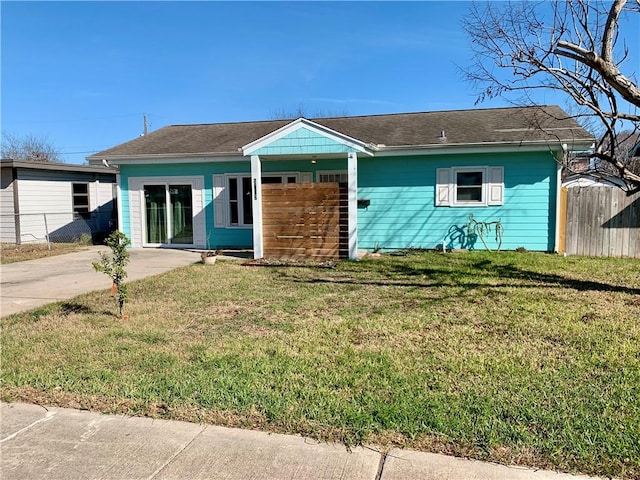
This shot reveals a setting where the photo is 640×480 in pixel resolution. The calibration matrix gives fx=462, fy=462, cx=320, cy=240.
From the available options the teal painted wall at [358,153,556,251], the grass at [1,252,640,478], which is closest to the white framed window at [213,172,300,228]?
the teal painted wall at [358,153,556,251]

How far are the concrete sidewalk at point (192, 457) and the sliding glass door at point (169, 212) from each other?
11315 millimetres

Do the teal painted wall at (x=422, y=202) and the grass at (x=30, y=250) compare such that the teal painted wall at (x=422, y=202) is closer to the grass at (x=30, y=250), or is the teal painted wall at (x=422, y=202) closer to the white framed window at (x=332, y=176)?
the white framed window at (x=332, y=176)

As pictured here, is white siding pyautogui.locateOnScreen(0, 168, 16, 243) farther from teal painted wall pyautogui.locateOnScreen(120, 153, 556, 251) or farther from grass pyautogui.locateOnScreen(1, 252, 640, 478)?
grass pyautogui.locateOnScreen(1, 252, 640, 478)

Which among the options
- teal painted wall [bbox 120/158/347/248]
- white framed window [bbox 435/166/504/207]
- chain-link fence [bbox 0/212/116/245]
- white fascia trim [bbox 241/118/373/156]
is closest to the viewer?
white fascia trim [bbox 241/118/373/156]

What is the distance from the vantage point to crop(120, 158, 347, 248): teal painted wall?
45.0ft

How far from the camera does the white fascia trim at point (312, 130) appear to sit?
11094 millimetres

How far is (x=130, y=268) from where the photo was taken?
10.5 metres

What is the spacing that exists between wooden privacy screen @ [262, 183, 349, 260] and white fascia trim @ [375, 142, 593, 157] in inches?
80.9

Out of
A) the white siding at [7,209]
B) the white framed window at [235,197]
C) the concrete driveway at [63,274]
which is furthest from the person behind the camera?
the white siding at [7,209]

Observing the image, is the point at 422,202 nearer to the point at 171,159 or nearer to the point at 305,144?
the point at 305,144

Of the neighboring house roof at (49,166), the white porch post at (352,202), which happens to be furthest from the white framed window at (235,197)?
the neighboring house roof at (49,166)

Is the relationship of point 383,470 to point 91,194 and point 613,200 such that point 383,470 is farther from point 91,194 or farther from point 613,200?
point 91,194

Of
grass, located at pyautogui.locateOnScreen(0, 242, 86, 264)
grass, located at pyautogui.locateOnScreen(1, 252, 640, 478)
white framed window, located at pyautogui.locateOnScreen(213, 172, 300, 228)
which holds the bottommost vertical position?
grass, located at pyautogui.locateOnScreen(1, 252, 640, 478)

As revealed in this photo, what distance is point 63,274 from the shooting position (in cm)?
991
